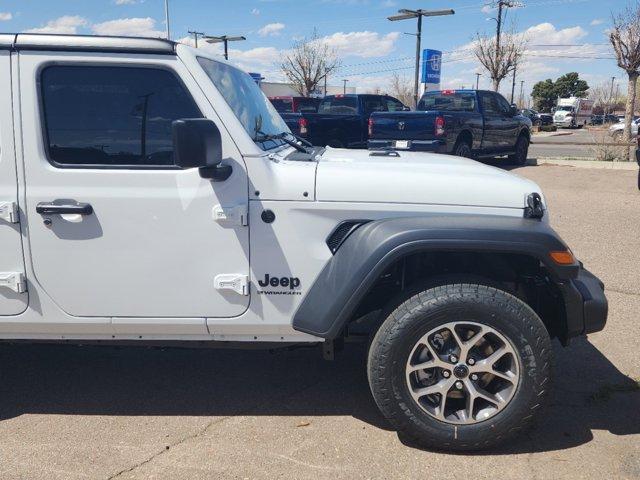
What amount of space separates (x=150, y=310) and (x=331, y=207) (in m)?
1.05

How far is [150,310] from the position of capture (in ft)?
9.57

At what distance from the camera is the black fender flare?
8.84 feet

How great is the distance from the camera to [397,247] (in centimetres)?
268

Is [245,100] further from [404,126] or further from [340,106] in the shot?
[340,106]

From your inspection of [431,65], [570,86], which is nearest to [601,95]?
[570,86]

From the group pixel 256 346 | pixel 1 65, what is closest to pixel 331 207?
pixel 256 346

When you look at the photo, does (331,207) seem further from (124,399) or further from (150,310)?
(124,399)

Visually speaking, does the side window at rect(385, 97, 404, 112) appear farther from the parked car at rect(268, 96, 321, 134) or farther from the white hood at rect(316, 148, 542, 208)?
the white hood at rect(316, 148, 542, 208)

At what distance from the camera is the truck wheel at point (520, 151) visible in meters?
15.2

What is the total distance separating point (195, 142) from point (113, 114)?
1.96 feet

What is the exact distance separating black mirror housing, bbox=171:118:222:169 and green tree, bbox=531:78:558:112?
7336cm

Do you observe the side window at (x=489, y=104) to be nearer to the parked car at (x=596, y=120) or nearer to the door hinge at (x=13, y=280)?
the door hinge at (x=13, y=280)

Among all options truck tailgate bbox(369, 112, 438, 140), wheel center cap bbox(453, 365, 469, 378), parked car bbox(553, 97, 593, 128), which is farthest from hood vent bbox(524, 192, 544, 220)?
parked car bbox(553, 97, 593, 128)

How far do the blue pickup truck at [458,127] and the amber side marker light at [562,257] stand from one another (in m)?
7.74
